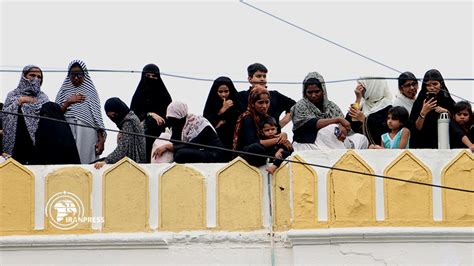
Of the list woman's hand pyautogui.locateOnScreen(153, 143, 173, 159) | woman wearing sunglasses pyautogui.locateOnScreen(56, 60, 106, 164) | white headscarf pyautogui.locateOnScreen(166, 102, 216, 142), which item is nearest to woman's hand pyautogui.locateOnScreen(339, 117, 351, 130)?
white headscarf pyautogui.locateOnScreen(166, 102, 216, 142)

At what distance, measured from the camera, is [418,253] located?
16188 millimetres

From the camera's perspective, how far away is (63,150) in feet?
55.8

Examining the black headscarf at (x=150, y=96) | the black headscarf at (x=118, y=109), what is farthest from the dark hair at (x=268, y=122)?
the black headscarf at (x=150, y=96)

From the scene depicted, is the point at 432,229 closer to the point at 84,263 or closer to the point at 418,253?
the point at 418,253

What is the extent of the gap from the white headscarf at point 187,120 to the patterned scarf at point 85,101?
80 cm

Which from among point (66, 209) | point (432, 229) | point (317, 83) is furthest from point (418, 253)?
point (66, 209)

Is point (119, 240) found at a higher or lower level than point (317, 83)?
lower

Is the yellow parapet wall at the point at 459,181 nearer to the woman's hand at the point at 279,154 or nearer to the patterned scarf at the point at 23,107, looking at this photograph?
the woman's hand at the point at 279,154

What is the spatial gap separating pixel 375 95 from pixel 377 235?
2.08 m

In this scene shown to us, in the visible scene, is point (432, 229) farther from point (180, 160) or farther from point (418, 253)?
point (180, 160)

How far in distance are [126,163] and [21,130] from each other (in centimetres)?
124

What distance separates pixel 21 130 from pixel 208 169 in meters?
1.84

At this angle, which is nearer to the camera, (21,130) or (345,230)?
(345,230)

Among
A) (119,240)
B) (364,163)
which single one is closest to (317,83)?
(364,163)
